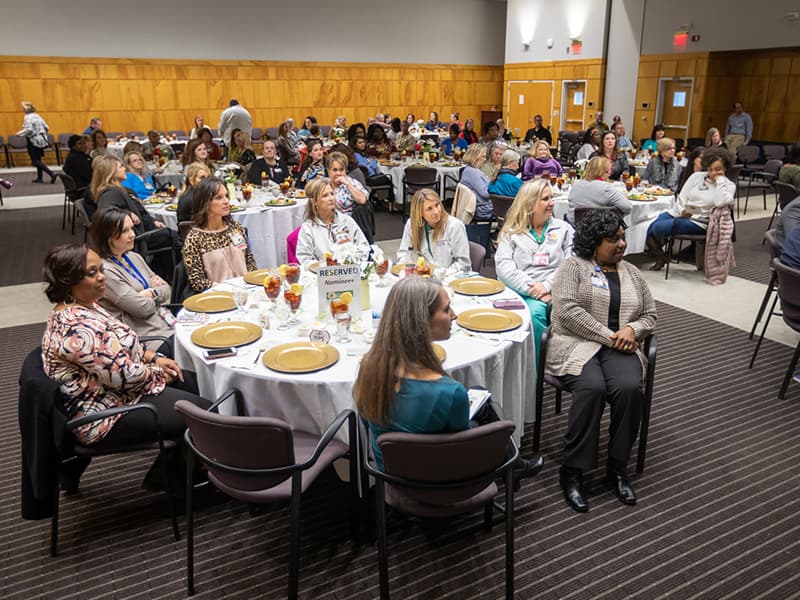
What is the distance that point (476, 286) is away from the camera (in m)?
3.37

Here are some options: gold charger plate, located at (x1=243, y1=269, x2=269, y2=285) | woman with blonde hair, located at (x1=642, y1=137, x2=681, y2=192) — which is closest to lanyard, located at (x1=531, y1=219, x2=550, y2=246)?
gold charger plate, located at (x1=243, y1=269, x2=269, y2=285)

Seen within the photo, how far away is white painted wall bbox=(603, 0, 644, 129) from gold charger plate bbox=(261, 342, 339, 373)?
1445cm

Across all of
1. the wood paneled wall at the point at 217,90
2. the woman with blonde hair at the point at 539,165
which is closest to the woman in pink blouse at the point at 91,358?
the woman with blonde hair at the point at 539,165

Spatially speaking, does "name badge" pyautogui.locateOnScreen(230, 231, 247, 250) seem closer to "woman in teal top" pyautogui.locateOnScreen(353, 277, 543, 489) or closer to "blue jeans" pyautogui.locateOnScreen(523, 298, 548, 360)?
"blue jeans" pyautogui.locateOnScreen(523, 298, 548, 360)

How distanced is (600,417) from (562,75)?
15409 mm

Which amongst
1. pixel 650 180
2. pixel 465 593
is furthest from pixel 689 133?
Answer: pixel 465 593

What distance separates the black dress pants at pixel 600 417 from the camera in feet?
9.32

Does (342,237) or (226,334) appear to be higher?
(342,237)

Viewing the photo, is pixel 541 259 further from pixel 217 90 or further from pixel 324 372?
pixel 217 90

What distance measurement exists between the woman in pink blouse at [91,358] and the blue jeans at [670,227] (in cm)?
529

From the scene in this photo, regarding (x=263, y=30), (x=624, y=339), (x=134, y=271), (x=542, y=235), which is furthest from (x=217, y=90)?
(x=624, y=339)

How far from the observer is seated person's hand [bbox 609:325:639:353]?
2.96 metres

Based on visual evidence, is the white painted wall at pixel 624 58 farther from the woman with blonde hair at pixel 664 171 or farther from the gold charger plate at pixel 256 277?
the gold charger plate at pixel 256 277

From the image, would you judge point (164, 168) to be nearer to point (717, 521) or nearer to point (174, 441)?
point (174, 441)
